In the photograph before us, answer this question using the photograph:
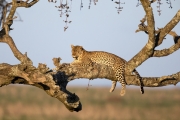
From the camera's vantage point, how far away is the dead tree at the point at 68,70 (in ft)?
23.1

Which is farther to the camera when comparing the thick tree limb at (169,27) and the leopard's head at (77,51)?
the leopard's head at (77,51)

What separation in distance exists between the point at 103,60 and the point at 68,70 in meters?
1.80

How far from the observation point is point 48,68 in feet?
23.1

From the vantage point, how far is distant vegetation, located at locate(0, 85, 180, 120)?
23.9m

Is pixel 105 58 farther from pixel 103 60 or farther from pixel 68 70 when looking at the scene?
pixel 68 70

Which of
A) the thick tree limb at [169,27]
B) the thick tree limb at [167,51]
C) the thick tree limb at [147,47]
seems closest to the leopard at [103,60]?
the thick tree limb at [147,47]

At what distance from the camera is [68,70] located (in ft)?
25.1

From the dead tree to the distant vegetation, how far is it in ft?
48.7

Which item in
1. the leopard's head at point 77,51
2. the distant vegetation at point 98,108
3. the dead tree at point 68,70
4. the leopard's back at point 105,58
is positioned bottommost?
the distant vegetation at point 98,108

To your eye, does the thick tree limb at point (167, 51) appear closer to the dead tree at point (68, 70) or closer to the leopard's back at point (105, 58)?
the dead tree at point (68, 70)

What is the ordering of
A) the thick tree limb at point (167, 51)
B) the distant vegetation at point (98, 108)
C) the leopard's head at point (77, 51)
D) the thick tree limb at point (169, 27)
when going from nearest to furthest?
the thick tree limb at point (169, 27) < the thick tree limb at point (167, 51) < the leopard's head at point (77, 51) < the distant vegetation at point (98, 108)

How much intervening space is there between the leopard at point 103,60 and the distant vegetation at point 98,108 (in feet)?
42.8

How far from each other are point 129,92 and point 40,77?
→ 30037mm

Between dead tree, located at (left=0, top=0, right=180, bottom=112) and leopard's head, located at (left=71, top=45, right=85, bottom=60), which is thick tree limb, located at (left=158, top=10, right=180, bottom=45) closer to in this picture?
dead tree, located at (left=0, top=0, right=180, bottom=112)
